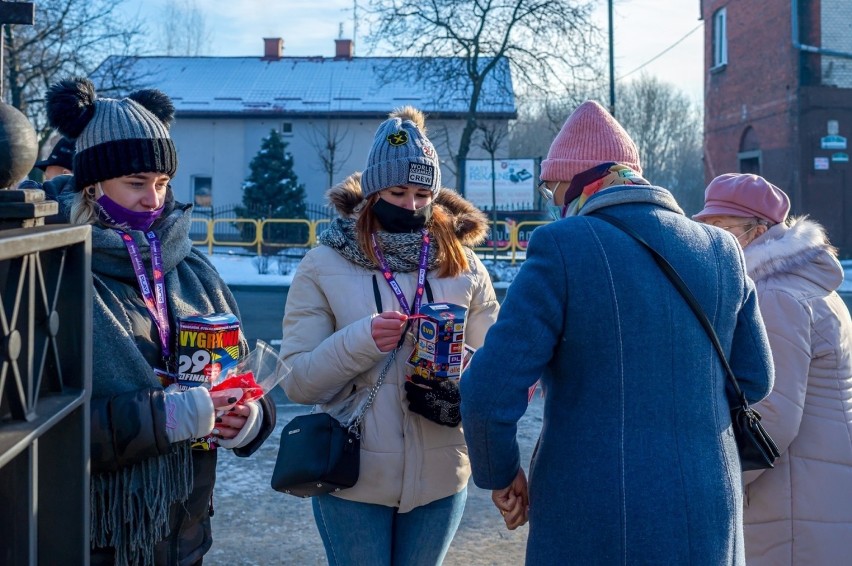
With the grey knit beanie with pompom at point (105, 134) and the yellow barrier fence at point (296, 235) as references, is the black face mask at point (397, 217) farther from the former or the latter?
the yellow barrier fence at point (296, 235)

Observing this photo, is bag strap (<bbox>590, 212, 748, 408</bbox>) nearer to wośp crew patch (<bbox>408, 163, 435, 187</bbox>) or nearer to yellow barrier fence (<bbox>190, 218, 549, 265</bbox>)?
wośp crew patch (<bbox>408, 163, 435, 187</bbox>)

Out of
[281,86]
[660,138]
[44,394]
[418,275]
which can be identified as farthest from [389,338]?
[660,138]

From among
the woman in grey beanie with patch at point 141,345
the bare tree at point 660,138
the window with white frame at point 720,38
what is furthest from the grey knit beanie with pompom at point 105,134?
the bare tree at point 660,138

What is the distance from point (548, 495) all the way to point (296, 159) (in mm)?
36946

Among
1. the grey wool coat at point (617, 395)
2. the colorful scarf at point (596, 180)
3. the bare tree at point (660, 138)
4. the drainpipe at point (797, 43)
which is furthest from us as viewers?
the bare tree at point (660, 138)

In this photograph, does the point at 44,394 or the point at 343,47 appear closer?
the point at 44,394

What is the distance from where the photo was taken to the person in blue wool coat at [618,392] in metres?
1.93

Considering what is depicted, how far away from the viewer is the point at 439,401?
2678mm

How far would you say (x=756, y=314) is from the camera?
7.29ft

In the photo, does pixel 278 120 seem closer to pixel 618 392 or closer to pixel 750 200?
pixel 750 200

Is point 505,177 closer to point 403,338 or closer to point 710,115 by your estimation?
point 710,115

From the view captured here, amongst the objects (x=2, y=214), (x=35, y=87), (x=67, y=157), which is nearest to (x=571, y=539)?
(x=2, y=214)

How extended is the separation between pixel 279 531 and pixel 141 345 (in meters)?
2.70

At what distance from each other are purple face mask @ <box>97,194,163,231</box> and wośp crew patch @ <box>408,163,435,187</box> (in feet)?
2.96
